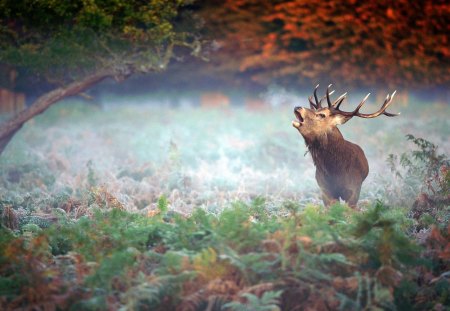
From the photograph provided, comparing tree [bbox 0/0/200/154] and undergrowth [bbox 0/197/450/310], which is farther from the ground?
tree [bbox 0/0/200/154]

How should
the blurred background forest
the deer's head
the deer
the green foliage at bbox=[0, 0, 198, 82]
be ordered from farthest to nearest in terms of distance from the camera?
1. the green foliage at bbox=[0, 0, 198, 82]
2. the deer
3. the deer's head
4. the blurred background forest

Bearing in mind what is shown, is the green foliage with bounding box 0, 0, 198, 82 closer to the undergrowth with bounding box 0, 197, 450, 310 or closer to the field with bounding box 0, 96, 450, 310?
the field with bounding box 0, 96, 450, 310

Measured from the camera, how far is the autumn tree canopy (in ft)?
50.5

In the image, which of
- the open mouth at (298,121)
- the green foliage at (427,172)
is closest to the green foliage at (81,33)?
the open mouth at (298,121)

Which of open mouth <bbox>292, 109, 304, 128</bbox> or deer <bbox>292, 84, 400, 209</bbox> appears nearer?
open mouth <bbox>292, 109, 304, 128</bbox>

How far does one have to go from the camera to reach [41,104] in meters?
12.5

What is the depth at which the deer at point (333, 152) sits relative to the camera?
26.8 feet

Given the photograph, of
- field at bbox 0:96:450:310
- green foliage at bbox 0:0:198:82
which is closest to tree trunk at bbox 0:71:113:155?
green foliage at bbox 0:0:198:82

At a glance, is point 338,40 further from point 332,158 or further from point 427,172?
point 332,158

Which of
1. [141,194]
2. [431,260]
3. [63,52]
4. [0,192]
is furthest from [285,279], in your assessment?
[63,52]

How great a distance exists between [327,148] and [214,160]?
9.01 m

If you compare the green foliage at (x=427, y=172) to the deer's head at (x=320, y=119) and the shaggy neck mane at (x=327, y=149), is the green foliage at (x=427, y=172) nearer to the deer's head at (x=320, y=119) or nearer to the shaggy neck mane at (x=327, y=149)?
the shaggy neck mane at (x=327, y=149)

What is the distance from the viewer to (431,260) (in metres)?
6.19

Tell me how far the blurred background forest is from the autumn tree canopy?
7 centimetres
